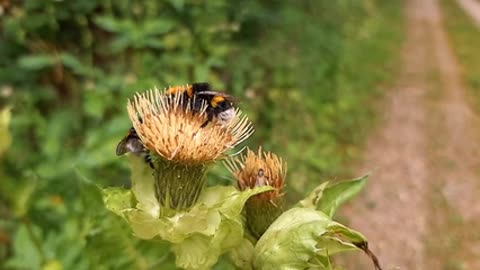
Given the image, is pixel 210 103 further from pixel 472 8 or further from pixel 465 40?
pixel 472 8

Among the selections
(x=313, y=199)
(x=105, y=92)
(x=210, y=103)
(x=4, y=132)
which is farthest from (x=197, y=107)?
(x=105, y=92)

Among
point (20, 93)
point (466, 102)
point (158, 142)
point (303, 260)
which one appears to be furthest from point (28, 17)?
point (466, 102)

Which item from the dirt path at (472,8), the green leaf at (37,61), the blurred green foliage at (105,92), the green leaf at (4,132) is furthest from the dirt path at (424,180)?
the dirt path at (472,8)

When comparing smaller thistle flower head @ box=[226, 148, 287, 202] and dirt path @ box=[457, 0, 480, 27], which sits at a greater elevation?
smaller thistle flower head @ box=[226, 148, 287, 202]

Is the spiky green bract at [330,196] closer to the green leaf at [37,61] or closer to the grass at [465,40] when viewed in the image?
the green leaf at [37,61]

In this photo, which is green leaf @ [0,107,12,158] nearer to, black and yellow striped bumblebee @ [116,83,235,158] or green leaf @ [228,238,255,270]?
black and yellow striped bumblebee @ [116,83,235,158]

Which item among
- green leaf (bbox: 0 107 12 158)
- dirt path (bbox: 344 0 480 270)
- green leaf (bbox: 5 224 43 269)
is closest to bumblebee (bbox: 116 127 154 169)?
green leaf (bbox: 0 107 12 158)

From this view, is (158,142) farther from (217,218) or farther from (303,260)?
(303,260)
